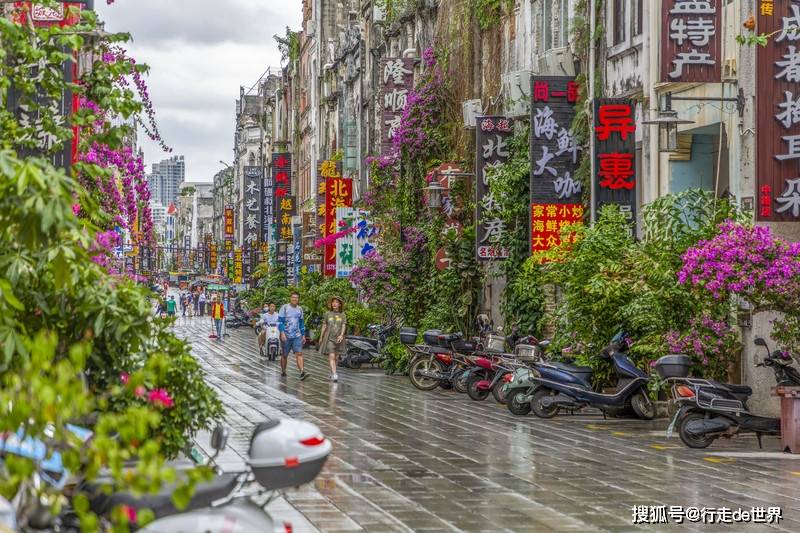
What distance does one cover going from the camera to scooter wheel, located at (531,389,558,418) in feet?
71.6

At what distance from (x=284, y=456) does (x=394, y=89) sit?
36.3m

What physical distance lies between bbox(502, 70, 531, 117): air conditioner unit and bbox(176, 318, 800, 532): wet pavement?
8.85m

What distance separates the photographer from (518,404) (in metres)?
22.3


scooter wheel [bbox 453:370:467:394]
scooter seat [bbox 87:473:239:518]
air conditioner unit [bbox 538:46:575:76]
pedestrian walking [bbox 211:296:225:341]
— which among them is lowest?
pedestrian walking [bbox 211:296:225:341]

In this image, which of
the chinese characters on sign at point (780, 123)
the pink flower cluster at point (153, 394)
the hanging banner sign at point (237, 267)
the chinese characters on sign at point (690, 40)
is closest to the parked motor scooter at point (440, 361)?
the chinese characters on sign at point (690, 40)

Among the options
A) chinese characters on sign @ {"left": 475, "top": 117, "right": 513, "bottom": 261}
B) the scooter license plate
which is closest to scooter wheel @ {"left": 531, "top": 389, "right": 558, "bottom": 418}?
the scooter license plate

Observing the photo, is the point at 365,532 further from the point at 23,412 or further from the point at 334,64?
the point at 334,64

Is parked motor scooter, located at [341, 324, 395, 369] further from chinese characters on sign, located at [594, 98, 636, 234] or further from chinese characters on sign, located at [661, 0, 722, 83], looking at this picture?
chinese characters on sign, located at [661, 0, 722, 83]

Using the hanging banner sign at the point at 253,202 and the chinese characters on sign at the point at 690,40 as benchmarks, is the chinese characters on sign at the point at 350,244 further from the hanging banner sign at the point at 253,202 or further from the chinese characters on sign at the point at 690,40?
the hanging banner sign at the point at 253,202

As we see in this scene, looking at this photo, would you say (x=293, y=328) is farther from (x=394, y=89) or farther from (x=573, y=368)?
(x=394, y=89)

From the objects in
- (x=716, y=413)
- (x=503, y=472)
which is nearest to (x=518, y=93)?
(x=716, y=413)

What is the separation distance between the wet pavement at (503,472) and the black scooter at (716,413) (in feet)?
0.81

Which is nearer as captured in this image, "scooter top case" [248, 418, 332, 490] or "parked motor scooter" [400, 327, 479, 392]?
"scooter top case" [248, 418, 332, 490]

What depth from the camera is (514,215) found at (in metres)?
30.4
